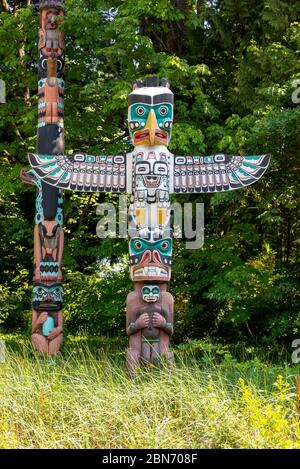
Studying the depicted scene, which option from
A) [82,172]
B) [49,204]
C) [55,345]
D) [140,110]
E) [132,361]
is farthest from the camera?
[49,204]

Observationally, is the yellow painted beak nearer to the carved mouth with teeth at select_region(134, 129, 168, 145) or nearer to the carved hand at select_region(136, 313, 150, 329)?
the carved mouth with teeth at select_region(134, 129, 168, 145)

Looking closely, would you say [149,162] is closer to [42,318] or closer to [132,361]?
[132,361]

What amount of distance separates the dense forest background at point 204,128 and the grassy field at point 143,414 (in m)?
3.25

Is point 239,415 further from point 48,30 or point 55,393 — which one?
point 48,30

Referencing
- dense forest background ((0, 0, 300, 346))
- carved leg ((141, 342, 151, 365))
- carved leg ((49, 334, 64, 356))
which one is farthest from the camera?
dense forest background ((0, 0, 300, 346))

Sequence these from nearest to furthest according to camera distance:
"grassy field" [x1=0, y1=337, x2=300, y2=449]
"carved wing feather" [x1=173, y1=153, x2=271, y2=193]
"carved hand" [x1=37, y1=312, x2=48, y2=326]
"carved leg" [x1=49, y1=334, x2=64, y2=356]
Answer: 1. "grassy field" [x1=0, y1=337, x2=300, y2=449]
2. "carved wing feather" [x1=173, y1=153, x2=271, y2=193]
3. "carved leg" [x1=49, y1=334, x2=64, y2=356]
4. "carved hand" [x1=37, y1=312, x2=48, y2=326]

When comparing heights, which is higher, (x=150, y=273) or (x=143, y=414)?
(x=150, y=273)

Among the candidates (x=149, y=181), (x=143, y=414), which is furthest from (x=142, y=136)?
(x=143, y=414)

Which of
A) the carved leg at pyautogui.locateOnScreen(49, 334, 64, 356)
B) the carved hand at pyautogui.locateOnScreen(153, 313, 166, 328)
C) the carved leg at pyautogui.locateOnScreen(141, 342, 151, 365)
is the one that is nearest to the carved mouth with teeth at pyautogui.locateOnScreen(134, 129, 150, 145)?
the carved hand at pyautogui.locateOnScreen(153, 313, 166, 328)

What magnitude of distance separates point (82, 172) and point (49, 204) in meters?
1.62

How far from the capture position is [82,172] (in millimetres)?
7715

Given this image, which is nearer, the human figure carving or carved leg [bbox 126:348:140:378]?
carved leg [bbox 126:348:140:378]

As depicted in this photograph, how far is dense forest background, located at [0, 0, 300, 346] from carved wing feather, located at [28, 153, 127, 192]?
2.02m

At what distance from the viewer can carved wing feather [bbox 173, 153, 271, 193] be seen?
771 centimetres
